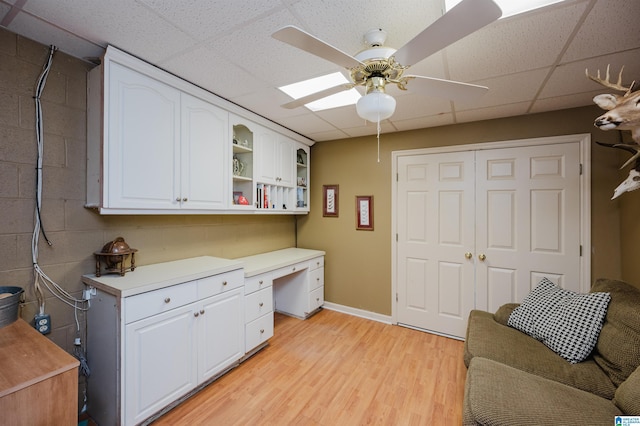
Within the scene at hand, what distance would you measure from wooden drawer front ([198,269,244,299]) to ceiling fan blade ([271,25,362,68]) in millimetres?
1683

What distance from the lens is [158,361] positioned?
1.73m

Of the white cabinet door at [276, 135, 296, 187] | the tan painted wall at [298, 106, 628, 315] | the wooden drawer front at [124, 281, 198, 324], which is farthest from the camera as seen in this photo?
the white cabinet door at [276, 135, 296, 187]

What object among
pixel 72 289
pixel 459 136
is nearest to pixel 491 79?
pixel 459 136

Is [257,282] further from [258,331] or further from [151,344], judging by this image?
[151,344]

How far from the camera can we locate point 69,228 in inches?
69.3

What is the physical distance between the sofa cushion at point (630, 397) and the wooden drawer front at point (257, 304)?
2353 millimetres

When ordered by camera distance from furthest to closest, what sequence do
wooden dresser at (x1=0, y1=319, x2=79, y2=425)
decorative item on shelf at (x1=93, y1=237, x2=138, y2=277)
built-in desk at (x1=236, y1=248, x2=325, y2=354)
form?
1. built-in desk at (x1=236, y1=248, x2=325, y2=354)
2. decorative item on shelf at (x1=93, y1=237, x2=138, y2=277)
3. wooden dresser at (x1=0, y1=319, x2=79, y2=425)

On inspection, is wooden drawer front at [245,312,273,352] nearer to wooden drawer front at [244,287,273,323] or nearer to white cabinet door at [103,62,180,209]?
wooden drawer front at [244,287,273,323]

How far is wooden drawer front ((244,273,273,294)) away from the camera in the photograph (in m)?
2.42

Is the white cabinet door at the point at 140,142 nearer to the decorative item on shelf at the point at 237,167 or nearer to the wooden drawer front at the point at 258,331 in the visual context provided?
the decorative item on shelf at the point at 237,167

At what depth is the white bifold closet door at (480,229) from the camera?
2.54m

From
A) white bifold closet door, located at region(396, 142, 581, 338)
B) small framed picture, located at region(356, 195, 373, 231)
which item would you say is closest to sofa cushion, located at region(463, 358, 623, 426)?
white bifold closet door, located at region(396, 142, 581, 338)

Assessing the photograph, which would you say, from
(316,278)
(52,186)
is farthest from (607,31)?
(52,186)

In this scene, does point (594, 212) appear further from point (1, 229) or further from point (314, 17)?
point (1, 229)
